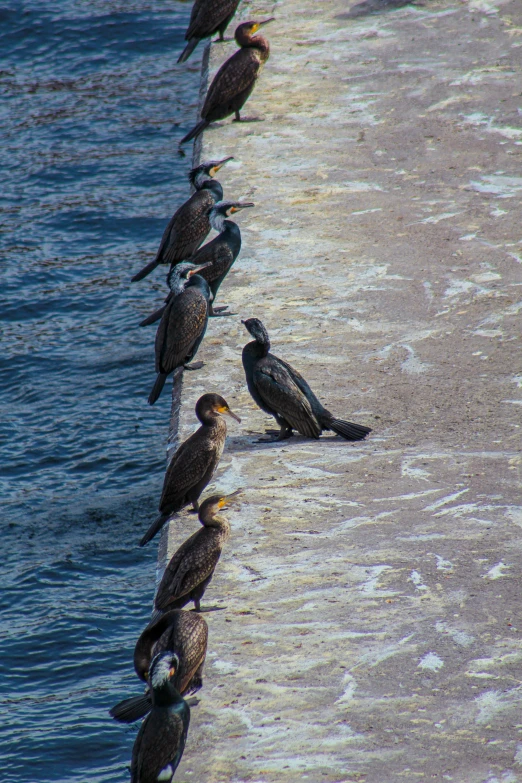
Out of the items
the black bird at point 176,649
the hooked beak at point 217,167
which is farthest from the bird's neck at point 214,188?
the black bird at point 176,649

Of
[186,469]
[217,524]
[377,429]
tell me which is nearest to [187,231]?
[377,429]

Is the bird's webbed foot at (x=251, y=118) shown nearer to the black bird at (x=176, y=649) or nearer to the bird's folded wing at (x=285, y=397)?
the bird's folded wing at (x=285, y=397)

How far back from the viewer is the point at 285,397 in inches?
268

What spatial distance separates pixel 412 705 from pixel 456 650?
0.43 m

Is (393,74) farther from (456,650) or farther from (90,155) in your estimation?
(456,650)

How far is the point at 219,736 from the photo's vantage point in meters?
4.58

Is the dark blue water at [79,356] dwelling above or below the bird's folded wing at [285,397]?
below

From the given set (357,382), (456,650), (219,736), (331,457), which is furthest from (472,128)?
(219,736)

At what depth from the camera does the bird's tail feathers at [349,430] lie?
691 cm

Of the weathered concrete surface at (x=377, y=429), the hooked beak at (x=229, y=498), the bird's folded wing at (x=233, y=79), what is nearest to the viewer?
the weathered concrete surface at (x=377, y=429)

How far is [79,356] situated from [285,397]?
5417mm

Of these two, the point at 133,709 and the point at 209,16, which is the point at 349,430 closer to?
the point at 133,709

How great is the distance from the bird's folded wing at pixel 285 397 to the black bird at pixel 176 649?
2.12 metres

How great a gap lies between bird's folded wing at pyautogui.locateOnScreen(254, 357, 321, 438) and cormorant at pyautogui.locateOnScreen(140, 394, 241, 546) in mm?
577
